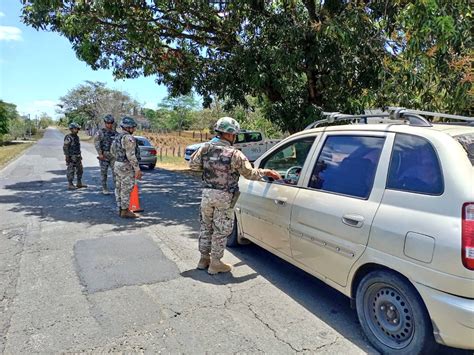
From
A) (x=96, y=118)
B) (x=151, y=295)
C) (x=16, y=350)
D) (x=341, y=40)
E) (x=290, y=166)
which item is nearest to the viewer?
(x=16, y=350)

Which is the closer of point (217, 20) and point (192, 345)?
point (192, 345)

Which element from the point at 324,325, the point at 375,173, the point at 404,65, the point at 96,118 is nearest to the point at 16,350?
the point at 324,325

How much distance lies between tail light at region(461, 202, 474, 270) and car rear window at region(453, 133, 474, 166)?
40 centimetres

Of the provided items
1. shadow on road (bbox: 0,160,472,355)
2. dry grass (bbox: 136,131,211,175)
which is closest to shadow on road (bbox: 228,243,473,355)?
shadow on road (bbox: 0,160,472,355)

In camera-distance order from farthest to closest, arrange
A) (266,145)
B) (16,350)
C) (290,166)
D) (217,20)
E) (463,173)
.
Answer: (266,145) → (217,20) → (290,166) → (16,350) → (463,173)

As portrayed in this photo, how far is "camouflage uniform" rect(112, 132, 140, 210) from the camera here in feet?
20.7

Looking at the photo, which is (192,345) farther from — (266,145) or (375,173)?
(266,145)

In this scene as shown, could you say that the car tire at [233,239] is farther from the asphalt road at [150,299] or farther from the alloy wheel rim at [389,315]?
the alloy wheel rim at [389,315]

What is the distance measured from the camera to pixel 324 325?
303 cm

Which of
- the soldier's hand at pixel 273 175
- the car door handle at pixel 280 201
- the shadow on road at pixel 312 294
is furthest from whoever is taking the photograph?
the soldier's hand at pixel 273 175

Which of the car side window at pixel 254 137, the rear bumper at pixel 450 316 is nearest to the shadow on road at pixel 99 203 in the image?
the rear bumper at pixel 450 316

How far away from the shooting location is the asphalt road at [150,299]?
278 centimetres

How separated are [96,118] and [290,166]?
2118 inches

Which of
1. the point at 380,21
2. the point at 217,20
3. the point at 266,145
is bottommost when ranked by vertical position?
the point at 266,145
